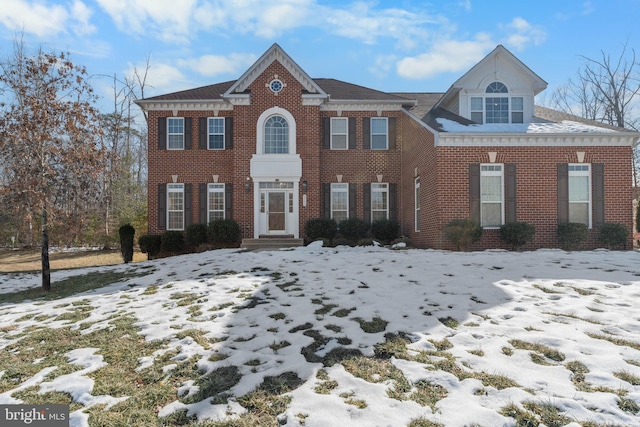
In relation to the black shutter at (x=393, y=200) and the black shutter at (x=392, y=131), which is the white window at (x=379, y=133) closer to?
the black shutter at (x=392, y=131)

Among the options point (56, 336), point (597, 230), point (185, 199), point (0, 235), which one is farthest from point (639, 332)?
point (0, 235)

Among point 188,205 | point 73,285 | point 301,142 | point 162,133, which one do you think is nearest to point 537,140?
point 301,142

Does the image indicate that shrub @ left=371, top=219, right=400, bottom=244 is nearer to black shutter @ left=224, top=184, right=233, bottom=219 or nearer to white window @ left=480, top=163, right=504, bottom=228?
white window @ left=480, top=163, right=504, bottom=228

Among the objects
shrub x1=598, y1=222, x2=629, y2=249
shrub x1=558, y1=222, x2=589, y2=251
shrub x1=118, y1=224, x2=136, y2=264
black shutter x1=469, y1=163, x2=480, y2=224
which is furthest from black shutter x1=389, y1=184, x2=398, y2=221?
shrub x1=118, y1=224, x2=136, y2=264

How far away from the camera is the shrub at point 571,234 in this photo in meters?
12.6

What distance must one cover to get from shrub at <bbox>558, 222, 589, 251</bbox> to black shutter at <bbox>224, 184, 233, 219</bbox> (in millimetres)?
11498

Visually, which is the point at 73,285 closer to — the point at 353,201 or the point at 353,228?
the point at 353,228

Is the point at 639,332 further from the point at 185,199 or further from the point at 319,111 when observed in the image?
the point at 185,199

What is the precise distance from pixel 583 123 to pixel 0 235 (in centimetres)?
3022

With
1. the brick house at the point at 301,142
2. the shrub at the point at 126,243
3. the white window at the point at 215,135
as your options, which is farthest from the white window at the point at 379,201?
the shrub at the point at 126,243

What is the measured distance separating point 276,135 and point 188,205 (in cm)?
449

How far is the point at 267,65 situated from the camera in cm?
1641

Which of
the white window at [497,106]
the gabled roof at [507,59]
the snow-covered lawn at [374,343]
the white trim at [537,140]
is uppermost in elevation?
the gabled roof at [507,59]

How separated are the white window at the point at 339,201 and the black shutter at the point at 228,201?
4.03 meters
